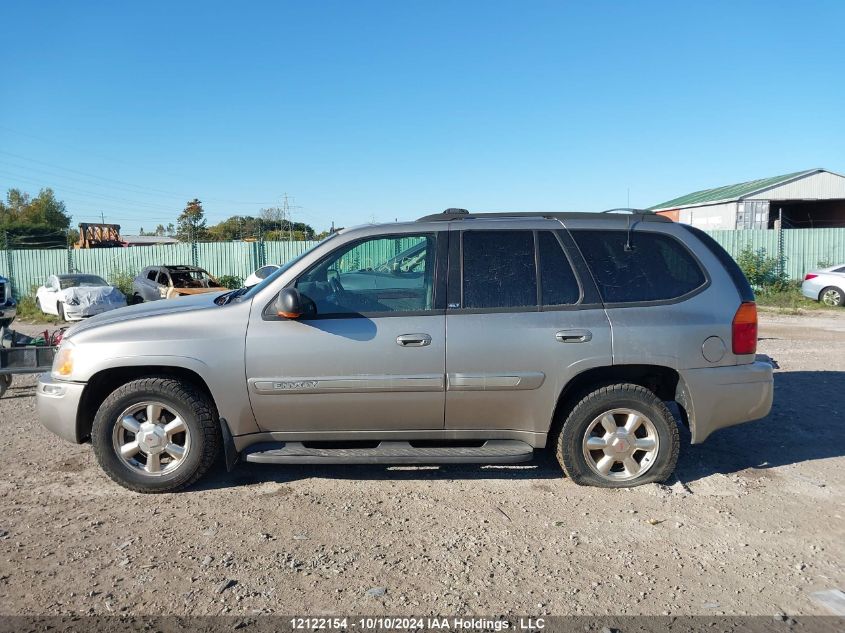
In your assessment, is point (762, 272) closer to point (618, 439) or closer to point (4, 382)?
Answer: point (618, 439)

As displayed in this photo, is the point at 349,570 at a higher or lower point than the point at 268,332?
lower

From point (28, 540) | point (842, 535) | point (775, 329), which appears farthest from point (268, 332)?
point (775, 329)

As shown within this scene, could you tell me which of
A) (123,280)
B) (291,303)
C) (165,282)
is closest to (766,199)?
(165,282)

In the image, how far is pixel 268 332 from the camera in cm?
438

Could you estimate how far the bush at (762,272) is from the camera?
21.8 metres

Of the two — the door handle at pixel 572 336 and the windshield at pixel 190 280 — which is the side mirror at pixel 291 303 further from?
the windshield at pixel 190 280

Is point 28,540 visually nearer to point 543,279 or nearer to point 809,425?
point 543,279

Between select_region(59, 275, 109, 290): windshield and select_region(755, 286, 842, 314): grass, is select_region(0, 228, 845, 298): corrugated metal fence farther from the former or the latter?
select_region(59, 275, 109, 290): windshield

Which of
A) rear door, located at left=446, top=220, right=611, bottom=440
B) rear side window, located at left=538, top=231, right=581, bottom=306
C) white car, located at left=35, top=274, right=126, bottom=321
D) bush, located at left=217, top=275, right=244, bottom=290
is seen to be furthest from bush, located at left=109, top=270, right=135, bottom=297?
rear side window, located at left=538, top=231, right=581, bottom=306

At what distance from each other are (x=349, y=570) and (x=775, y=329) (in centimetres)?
1277

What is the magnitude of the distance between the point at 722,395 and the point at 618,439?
30.2 inches

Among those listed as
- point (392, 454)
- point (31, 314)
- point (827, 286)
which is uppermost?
point (827, 286)

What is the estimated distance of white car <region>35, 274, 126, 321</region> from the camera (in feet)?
56.3

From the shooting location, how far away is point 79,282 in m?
18.6
